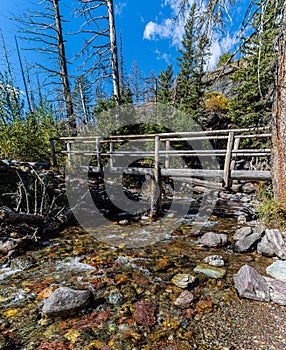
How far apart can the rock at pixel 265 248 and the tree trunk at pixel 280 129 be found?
873mm

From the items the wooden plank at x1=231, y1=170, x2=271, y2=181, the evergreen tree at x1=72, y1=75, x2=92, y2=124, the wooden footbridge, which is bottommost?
the wooden plank at x1=231, y1=170, x2=271, y2=181

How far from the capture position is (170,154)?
6523 millimetres

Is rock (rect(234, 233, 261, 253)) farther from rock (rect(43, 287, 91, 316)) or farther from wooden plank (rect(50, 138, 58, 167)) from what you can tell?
wooden plank (rect(50, 138, 58, 167))

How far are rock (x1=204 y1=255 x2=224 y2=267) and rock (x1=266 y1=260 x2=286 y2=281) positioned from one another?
764 millimetres

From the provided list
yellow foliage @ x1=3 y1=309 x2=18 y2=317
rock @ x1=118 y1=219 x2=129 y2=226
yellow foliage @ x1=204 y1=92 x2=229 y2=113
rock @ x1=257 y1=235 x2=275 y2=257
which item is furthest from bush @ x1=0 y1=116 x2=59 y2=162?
yellow foliage @ x1=204 y1=92 x2=229 y2=113

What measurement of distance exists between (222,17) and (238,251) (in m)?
4.59

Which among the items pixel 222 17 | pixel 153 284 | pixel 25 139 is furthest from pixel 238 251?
pixel 25 139

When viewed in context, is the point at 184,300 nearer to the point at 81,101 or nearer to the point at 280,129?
the point at 280,129

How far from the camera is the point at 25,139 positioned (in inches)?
283

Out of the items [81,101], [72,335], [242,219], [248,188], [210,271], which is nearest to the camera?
[72,335]

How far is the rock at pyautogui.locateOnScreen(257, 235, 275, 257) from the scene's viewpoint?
3.83m

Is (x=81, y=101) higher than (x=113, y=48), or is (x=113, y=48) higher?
(x=113, y=48)

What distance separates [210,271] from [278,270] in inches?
44.3

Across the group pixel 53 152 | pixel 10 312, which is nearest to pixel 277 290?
pixel 10 312
